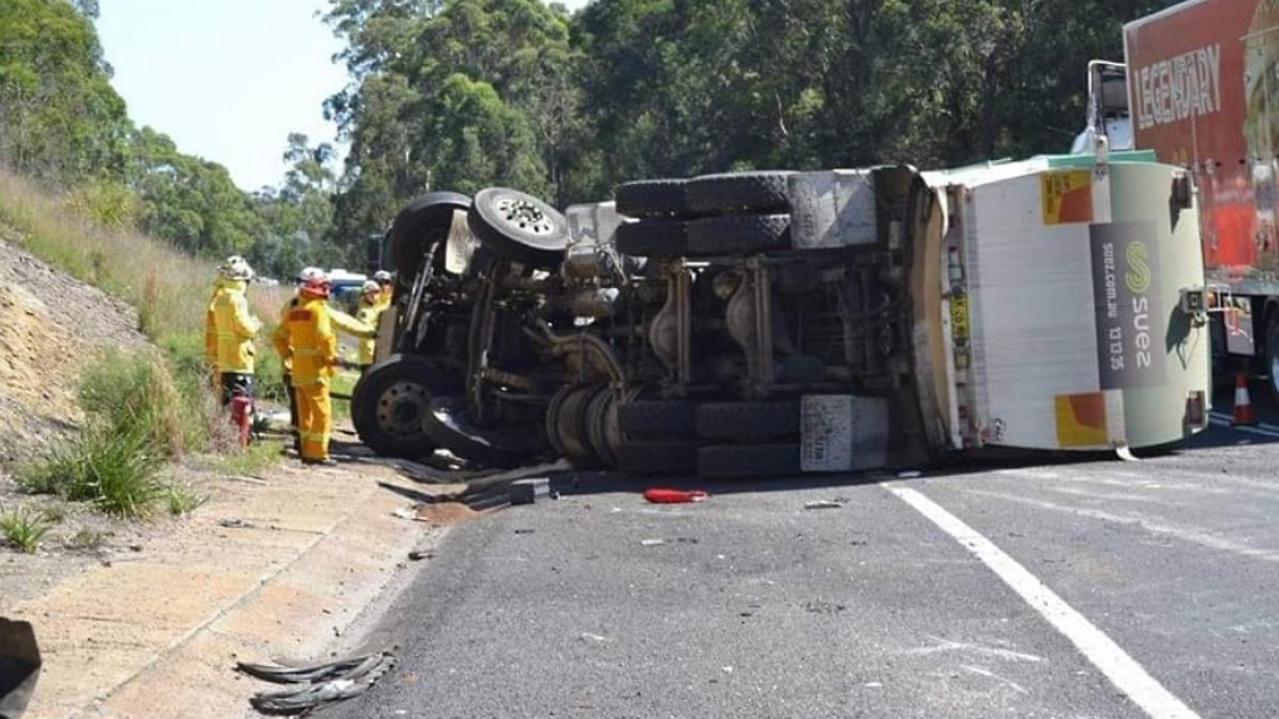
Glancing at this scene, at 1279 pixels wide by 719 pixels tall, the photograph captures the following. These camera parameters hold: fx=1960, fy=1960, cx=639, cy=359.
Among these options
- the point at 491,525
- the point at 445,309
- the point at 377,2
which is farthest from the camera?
the point at 377,2

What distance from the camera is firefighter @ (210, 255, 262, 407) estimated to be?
52.8 feet

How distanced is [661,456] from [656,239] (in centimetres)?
157

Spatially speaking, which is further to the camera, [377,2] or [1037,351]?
[377,2]

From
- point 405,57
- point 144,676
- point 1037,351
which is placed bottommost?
point 144,676

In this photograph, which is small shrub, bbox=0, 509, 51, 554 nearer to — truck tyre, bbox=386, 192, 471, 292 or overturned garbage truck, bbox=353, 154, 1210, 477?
overturned garbage truck, bbox=353, 154, 1210, 477

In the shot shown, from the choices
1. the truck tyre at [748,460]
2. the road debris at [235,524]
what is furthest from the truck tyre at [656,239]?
the road debris at [235,524]

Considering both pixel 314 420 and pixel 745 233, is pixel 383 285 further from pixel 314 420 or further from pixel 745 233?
pixel 745 233

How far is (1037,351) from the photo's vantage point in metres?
13.3

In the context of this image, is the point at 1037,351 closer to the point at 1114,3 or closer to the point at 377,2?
the point at 1114,3

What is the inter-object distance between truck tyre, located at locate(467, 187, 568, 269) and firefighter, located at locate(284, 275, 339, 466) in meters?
1.44

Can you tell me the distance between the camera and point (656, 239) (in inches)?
557

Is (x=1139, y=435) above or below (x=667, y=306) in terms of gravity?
below

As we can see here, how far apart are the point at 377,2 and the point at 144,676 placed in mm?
74204

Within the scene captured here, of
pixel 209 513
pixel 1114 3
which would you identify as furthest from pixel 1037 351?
pixel 1114 3
